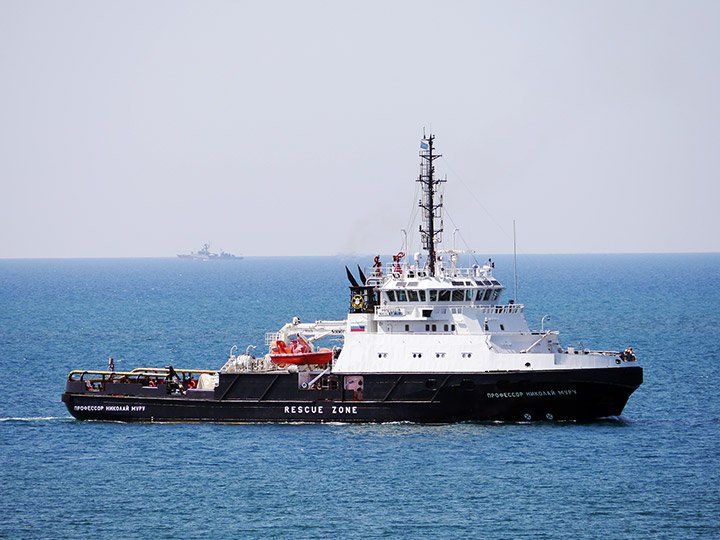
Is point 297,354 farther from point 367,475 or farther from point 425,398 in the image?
point 367,475

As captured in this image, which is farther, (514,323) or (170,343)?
(170,343)

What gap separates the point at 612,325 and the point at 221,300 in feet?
182

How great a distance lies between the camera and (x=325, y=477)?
1400 inches

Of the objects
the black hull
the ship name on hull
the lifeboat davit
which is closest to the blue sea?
the black hull

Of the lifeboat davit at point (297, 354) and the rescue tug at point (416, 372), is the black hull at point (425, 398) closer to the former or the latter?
the rescue tug at point (416, 372)

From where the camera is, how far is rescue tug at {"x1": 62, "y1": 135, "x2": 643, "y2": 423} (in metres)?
41.4

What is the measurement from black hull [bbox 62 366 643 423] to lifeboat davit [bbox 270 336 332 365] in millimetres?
1856

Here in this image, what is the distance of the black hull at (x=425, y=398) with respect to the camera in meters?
41.2

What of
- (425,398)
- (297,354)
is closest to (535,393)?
(425,398)

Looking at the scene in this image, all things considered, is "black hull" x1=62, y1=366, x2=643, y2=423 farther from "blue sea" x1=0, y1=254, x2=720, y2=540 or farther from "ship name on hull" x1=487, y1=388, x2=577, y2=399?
"blue sea" x1=0, y1=254, x2=720, y2=540

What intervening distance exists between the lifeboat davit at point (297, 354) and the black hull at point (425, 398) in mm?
1856

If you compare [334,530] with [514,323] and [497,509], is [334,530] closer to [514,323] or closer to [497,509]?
[497,509]

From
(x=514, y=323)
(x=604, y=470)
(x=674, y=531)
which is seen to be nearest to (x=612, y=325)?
(x=514, y=323)

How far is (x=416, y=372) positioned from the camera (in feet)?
137
